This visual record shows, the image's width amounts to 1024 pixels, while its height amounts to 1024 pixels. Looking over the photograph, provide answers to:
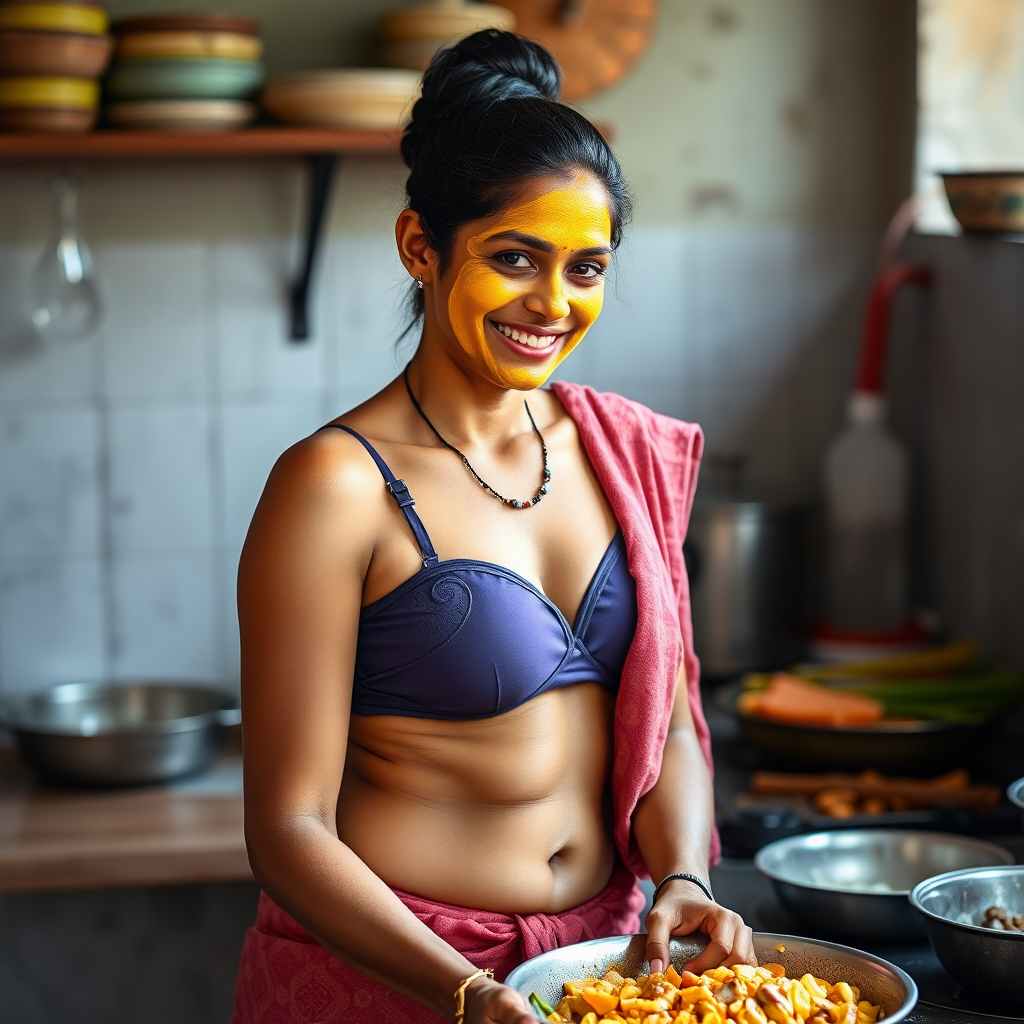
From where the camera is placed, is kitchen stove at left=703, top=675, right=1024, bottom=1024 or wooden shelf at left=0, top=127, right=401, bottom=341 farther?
wooden shelf at left=0, top=127, right=401, bottom=341

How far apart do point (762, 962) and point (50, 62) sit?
1.78m

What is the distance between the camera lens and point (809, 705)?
2.02 m

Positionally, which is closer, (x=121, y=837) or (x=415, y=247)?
(x=415, y=247)

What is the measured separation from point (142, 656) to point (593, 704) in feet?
4.92

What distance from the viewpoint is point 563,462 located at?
138cm

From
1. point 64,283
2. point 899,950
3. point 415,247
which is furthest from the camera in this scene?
point 64,283

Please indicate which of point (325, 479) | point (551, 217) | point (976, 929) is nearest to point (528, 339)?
point (551, 217)

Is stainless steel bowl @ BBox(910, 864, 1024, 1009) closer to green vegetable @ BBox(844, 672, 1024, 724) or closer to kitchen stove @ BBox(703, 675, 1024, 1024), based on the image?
kitchen stove @ BBox(703, 675, 1024, 1024)

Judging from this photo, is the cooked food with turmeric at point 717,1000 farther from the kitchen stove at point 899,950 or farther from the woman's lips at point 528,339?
the woman's lips at point 528,339

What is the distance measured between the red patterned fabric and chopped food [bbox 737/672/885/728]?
0.73 metres

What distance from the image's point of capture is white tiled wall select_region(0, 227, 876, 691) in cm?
251

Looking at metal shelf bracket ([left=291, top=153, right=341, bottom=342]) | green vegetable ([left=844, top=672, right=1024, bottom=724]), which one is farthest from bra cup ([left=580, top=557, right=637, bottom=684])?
metal shelf bracket ([left=291, top=153, right=341, bottom=342])

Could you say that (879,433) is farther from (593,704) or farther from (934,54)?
(593,704)

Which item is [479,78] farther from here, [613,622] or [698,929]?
[698,929]
